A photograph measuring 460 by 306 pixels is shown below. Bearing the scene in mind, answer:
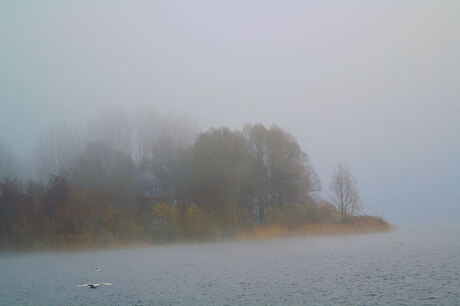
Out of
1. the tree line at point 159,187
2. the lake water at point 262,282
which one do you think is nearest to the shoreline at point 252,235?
the tree line at point 159,187

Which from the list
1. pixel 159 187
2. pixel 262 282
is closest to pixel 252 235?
pixel 159 187

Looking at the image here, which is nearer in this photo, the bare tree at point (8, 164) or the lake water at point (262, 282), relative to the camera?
the lake water at point (262, 282)

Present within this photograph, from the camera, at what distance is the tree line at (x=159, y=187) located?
27000mm

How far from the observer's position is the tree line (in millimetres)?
27000

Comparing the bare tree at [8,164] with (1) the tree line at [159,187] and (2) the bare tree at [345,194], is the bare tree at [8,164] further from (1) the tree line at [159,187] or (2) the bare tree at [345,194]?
(2) the bare tree at [345,194]

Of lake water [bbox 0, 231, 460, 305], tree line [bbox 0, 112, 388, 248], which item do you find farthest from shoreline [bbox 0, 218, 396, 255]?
lake water [bbox 0, 231, 460, 305]

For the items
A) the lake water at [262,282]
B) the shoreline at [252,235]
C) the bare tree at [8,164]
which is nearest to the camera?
the lake water at [262,282]

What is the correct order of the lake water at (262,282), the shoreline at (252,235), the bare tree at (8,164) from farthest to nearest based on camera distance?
the bare tree at (8,164), the shoreline at (252,235), the lake water at (262,282)

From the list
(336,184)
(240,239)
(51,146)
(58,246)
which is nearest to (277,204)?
(336,184)

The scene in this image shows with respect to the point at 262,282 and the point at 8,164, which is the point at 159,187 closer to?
the point at 8,164

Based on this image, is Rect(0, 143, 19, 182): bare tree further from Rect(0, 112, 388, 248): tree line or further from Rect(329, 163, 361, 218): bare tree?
Rect(329, 163, 361, 218): bare tree

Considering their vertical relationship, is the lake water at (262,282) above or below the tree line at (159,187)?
below

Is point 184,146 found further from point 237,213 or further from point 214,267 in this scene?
point 214,267

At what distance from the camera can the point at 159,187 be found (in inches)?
1644
